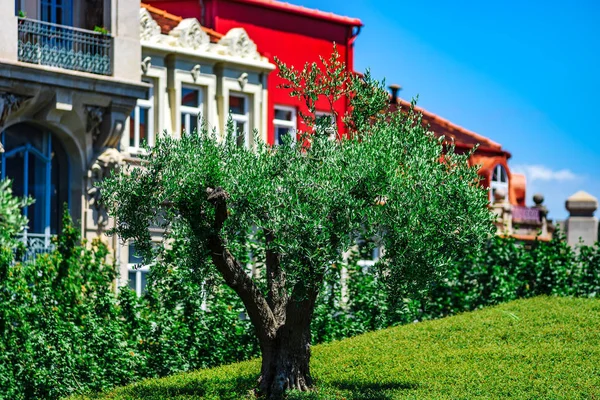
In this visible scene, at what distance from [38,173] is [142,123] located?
403 centimetres

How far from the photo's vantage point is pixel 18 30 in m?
28.1

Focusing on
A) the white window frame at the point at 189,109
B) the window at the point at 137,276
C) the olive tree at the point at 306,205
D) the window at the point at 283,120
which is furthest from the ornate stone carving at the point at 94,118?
the olive tree at the point at 306,205

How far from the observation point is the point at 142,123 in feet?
107

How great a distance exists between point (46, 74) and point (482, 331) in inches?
446

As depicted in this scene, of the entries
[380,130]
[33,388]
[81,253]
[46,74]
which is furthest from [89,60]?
[380,130]

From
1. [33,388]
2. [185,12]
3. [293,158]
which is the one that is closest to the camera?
[293,158]

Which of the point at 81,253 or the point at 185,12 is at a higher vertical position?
the point at 185,12

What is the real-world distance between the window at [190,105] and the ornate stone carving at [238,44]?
4.71ft

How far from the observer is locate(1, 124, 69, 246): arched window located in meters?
28.8

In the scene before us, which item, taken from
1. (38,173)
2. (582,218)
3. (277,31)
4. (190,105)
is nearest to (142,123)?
(190,105)

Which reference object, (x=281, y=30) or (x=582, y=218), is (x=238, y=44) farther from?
(x=582, y=218)

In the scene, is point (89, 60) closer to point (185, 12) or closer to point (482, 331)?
point (185, 12)

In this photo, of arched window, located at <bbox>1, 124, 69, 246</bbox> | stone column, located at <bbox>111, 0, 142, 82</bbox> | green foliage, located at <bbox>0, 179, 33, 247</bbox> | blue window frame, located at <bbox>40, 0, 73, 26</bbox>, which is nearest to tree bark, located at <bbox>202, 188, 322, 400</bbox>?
green foliage, located at <bbox>0, 179, 33, 247</bbox>

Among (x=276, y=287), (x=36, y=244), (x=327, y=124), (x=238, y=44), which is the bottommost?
(x=276, y=287)
